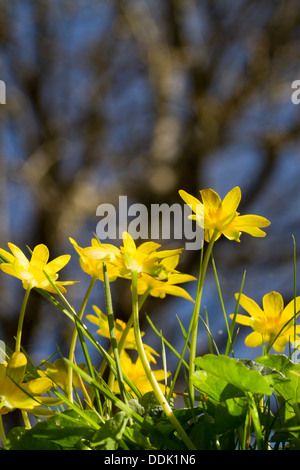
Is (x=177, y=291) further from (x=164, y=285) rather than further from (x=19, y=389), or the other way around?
(x=19, y=389)

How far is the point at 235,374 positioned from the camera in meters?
0.21

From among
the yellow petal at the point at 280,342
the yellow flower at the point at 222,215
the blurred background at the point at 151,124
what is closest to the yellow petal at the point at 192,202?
the yellow flower at the point at 222,215

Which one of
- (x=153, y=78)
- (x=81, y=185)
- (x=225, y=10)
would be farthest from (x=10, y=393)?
(x=225, y=10)

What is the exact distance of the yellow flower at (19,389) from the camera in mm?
236

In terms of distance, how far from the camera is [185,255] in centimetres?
201

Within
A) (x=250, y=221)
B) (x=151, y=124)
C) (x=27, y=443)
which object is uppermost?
(x=151, y=124)

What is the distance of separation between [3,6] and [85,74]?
18.1 inches

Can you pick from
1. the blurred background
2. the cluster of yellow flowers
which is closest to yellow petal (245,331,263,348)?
the cluster of yellow flowers

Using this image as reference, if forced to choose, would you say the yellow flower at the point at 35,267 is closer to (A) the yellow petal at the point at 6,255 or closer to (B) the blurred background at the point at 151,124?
(A) the yellow petal at the point at 6,255

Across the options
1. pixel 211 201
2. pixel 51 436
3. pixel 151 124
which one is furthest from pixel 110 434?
pixel 151 124

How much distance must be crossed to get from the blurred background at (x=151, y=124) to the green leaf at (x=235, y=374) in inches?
69.2

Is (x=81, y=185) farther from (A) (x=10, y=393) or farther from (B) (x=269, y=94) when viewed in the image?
(A) (x=10, y=393)

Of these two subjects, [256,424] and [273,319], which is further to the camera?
[273,319]

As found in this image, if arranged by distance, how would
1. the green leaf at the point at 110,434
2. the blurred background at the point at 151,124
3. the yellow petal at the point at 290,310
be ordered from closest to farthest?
the green leaf at the point at 110,434 < the yellow petal at the point at 290,310 < the blurred background at the point at 151,124
